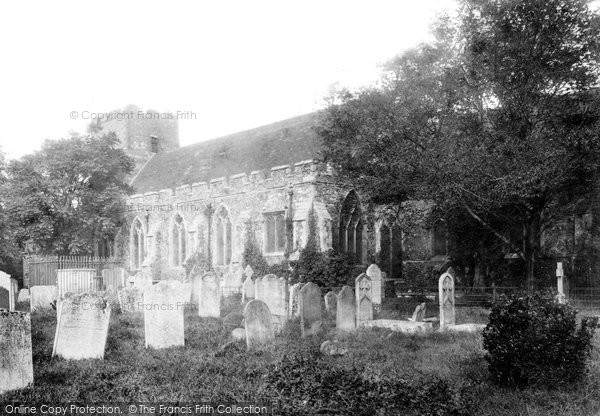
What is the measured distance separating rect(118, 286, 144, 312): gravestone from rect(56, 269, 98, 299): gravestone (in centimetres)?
251

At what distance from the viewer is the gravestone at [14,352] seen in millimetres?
6312

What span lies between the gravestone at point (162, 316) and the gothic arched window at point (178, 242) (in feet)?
55.0

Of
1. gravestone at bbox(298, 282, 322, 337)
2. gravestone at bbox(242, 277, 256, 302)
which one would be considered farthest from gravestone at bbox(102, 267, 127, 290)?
gravestone at bbox(298, 282, 322, 337)

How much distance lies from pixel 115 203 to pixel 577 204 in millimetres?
19780

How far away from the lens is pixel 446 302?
39.3 ft

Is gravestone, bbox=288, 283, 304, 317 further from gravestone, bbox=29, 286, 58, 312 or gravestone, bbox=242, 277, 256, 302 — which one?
gravestone, bbox=29, 286, 58, 312

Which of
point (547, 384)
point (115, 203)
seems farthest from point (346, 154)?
point (115, 203)

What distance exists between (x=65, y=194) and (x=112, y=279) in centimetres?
708

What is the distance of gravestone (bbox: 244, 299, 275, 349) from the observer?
9.40 meters

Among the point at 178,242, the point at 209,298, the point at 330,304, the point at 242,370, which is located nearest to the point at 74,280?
the point at 209,298

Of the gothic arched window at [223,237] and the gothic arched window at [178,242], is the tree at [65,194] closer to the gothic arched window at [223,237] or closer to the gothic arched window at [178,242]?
the gothic arched window at [178,242]

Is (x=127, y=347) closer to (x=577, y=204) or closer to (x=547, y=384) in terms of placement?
(x=547, y=384)

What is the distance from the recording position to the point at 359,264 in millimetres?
21969

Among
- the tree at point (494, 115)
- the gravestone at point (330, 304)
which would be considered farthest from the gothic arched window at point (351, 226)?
the gravestone at point (330, 304)
